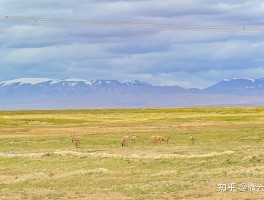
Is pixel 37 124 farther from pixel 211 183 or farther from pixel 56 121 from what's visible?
pixel 211 183

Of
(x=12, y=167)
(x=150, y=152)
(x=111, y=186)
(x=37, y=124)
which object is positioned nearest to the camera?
(x=111, y=186)

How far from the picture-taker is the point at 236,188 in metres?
28.2

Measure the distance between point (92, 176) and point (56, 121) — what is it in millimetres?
79936

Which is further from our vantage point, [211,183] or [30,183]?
[30,183]

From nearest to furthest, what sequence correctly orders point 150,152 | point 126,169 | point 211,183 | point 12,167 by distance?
point 211,183 < point 126,169 < point 12,167 < point 150,152

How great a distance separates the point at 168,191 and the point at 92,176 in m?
8.59

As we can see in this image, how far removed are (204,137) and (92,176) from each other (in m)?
34.9

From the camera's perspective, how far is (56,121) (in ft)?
380

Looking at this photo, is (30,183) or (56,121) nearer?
(30,183)

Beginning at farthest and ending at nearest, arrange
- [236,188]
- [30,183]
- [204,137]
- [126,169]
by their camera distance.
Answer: [204,137] → [126,169] → [30,183] → [236,188]

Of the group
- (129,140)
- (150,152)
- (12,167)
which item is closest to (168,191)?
(12,167)

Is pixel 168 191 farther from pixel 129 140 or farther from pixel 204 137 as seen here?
pixel 204 137

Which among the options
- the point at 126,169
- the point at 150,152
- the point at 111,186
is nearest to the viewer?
the point at 111,186

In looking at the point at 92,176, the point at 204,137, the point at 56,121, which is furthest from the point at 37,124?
the point at 92,176
